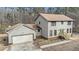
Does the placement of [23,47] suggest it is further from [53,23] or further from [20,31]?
[53,23]

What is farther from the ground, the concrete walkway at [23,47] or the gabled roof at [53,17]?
the gabled roof at [53,17]

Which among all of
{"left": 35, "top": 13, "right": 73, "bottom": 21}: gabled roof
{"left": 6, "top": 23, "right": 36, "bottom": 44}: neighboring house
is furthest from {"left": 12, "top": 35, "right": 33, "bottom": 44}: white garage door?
{"left": 35, "top": 13, "right": 73, "bottom": 21}: gabled roof

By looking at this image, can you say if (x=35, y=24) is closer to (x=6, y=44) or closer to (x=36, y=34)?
(x=36, y=34)

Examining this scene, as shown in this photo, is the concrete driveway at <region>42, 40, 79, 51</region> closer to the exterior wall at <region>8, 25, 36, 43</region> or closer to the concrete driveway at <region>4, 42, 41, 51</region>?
the concrete driveway at <region>4, 42, 41, 51</region>

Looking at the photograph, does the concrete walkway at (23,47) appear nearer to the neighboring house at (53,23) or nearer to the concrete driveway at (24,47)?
the concrete driveway at (24,47)

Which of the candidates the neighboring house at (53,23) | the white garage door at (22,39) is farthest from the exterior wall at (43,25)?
the white garage door at (22,39)
